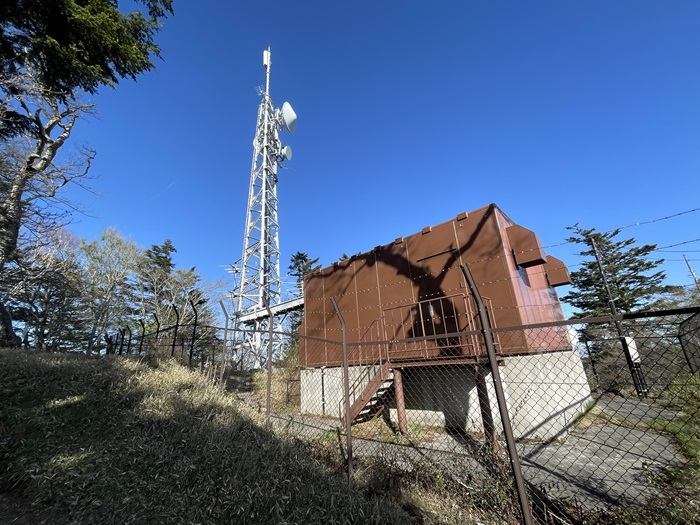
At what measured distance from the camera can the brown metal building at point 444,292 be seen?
729cm

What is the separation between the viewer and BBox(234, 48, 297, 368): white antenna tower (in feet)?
51.3

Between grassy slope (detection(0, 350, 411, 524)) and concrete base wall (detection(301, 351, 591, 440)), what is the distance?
4.96 meters

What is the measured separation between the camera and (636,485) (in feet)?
14.0

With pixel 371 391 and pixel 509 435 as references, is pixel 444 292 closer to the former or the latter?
pixel 371 391

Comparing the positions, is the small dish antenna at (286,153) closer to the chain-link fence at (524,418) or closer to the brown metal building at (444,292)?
the brown metal building at (444,292)

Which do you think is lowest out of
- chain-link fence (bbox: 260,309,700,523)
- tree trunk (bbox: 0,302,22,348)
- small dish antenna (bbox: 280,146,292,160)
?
chain-link fence (bbox: 260,309,700,523)

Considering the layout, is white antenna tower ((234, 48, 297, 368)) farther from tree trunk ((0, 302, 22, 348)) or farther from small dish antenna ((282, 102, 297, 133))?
tree trunk ((0, 302, 22, 348))

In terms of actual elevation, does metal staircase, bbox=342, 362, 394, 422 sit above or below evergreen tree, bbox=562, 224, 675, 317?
below

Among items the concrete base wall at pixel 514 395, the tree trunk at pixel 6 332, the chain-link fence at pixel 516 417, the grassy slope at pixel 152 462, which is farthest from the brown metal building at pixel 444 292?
the tree trunk at pixel 6 332

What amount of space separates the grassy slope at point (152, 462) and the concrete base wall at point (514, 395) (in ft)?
16.3

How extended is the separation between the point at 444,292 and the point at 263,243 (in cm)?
1199

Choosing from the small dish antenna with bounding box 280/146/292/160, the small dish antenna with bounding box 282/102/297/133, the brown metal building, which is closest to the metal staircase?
the brown metal building

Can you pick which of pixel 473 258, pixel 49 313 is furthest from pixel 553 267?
pixel 49 313

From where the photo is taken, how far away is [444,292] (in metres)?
8.20
